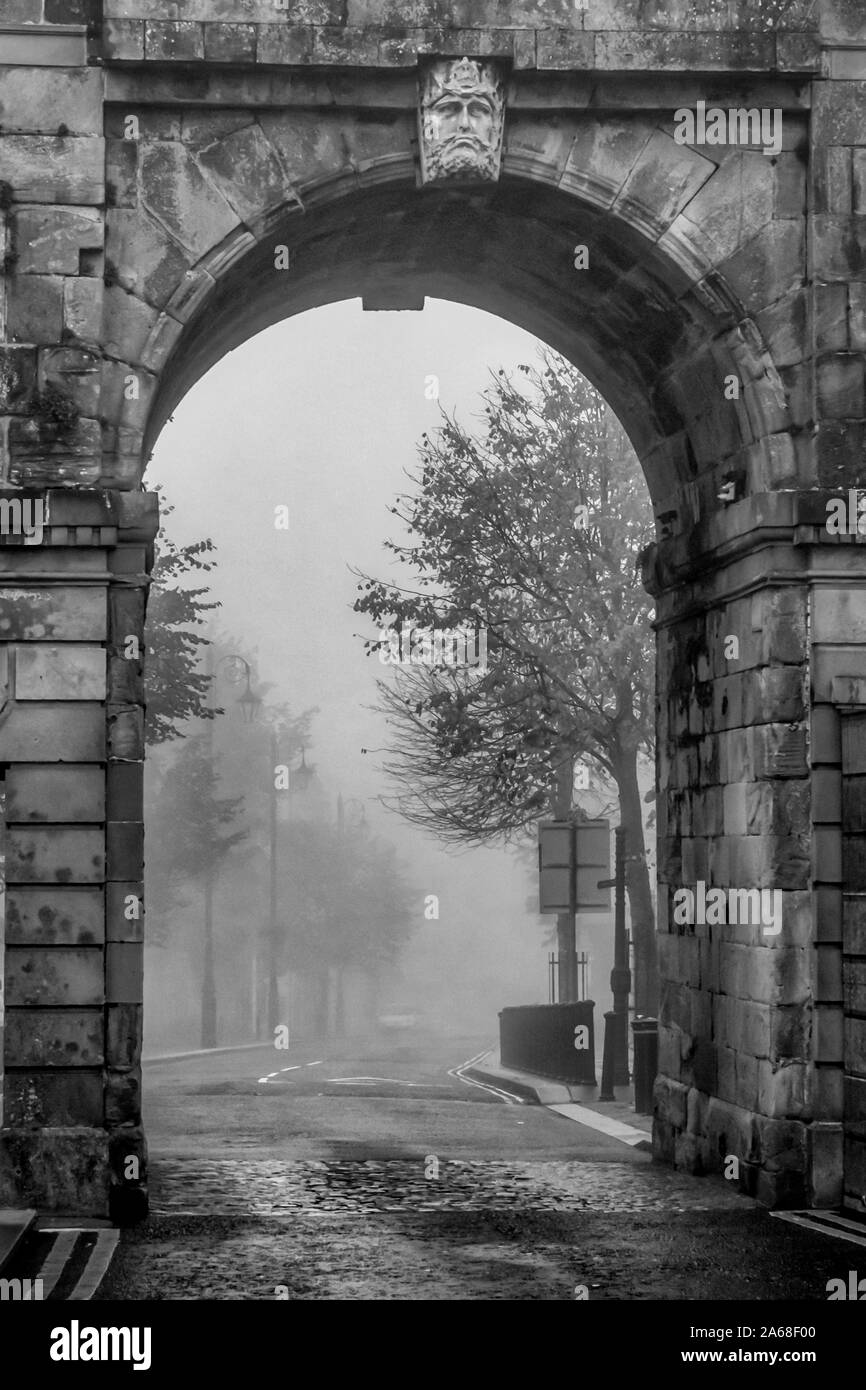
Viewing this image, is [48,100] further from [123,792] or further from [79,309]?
[123,792]

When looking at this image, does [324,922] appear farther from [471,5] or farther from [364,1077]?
[471,5]

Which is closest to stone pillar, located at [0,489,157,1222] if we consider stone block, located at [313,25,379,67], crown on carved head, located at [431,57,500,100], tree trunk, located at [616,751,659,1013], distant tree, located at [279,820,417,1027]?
stone block, located at [313,25,379,67]

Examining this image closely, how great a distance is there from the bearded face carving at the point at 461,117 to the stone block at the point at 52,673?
3.71 metres

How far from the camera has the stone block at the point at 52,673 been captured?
409 inches

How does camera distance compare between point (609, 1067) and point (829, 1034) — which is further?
point (609, 1067)

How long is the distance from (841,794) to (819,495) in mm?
1831

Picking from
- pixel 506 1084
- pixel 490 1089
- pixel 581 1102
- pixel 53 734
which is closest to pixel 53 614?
pixel 53 734

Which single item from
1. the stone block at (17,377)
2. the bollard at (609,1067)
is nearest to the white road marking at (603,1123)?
the bollard at (609,1067)

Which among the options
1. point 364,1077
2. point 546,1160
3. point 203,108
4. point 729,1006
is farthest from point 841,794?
point 364,1077

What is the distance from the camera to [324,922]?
203 ft

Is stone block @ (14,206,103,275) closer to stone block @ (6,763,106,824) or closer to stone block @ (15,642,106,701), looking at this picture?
stone block @ (15,642,106,701)

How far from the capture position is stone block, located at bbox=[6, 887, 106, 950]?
10219 millimetres

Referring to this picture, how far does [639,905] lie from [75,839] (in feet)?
43.7

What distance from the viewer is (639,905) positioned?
22625 millimetres
